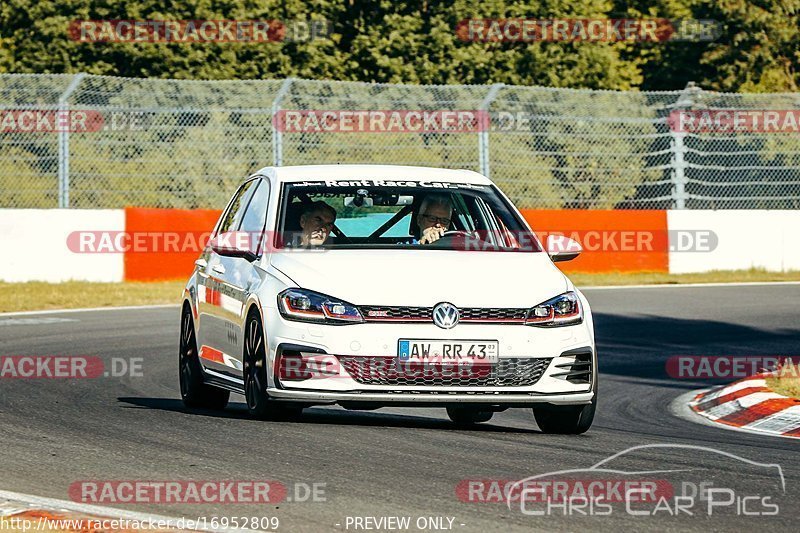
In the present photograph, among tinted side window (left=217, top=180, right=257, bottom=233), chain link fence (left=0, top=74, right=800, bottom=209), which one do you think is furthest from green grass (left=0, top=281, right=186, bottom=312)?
tinted side window (left=217, top=180, right=257, bottom=233)

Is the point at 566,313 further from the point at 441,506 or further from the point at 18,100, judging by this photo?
the point at 18,100

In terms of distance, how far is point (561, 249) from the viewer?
1014 centimetres

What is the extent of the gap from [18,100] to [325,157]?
5.05 meters

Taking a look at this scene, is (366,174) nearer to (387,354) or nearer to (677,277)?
(387,354)

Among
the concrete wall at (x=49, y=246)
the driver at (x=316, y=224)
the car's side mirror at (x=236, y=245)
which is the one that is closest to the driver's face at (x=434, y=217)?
the driver at (x=316, y=224)

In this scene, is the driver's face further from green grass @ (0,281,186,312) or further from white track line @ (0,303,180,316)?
green grass @ (0,281,186,312)

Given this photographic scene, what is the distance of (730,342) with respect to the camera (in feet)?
55.3

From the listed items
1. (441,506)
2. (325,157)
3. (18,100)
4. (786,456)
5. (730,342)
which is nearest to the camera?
(441,506)

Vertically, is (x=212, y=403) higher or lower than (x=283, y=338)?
lower

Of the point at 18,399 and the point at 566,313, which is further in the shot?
the point at 18,399

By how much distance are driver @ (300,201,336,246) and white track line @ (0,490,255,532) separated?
3256mm

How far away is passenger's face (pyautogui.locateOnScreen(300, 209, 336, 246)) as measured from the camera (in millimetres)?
9992

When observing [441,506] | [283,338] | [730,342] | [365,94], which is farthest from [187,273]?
[441,506]

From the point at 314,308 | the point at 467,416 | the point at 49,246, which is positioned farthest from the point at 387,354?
the point at 49,246
